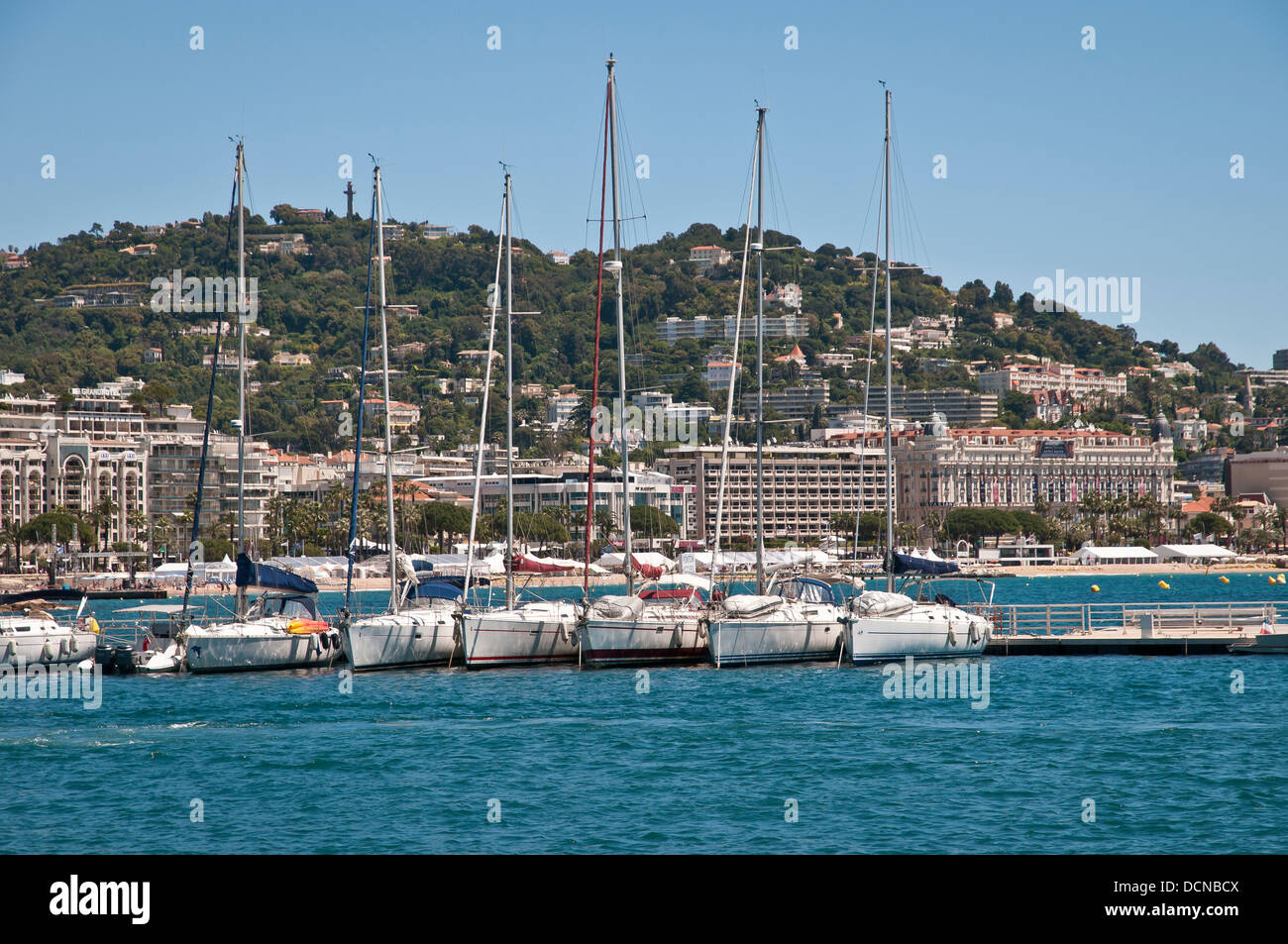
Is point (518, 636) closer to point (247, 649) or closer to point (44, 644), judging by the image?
point (247, 649)

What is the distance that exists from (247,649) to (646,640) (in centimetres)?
1001

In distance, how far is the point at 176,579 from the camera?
11869 cm

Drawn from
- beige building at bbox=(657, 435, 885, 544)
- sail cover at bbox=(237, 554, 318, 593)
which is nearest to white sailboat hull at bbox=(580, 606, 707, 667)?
sail cover at bbox=(237, 554, 318, 593)

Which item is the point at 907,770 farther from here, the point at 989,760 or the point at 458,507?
the point at 458,507

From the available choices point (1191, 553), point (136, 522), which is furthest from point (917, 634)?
point (136, 522)

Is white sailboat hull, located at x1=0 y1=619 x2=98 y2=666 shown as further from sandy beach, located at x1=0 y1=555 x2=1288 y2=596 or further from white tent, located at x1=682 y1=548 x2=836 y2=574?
sandy beach, located at x1=0 y1=555 x2=1288 y2=596

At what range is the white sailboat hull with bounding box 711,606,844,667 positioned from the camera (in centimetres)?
3578

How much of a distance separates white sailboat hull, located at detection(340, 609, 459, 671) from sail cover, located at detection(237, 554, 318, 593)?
3381mm

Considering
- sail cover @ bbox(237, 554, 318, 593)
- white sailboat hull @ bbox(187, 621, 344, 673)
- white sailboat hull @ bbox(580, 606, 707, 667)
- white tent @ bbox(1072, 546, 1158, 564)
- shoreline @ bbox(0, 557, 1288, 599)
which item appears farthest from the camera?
white tent @ bbox(1072, 546, 1158, 564)

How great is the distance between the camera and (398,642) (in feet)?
120

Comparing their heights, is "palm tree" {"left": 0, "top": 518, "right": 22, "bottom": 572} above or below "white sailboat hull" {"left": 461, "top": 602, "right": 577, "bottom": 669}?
below

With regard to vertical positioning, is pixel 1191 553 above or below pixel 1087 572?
above

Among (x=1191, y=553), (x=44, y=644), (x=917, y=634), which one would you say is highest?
A: (x=917, y=634)
